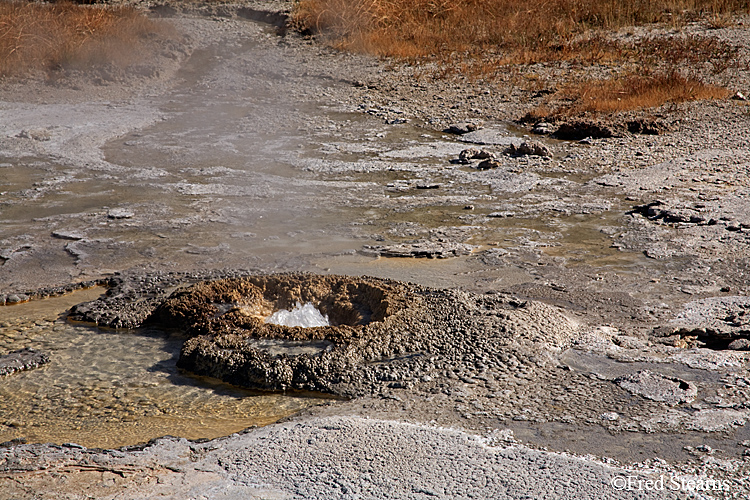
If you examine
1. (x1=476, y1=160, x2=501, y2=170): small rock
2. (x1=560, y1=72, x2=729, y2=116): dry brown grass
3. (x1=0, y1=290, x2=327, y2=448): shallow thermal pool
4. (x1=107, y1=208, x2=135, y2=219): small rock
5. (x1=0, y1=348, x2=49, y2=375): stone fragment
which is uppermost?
(x1=560, y1=72, x2=729, y2=116): dry brown grass

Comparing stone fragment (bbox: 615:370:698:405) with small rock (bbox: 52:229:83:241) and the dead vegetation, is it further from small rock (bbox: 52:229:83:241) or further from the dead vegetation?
the dead vegetation

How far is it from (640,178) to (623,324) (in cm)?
296

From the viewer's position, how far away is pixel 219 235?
508 cm

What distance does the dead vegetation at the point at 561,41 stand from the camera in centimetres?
892

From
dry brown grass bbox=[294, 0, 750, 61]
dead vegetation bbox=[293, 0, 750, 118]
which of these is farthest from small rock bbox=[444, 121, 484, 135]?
dry brown grass bbox=[294, 0, 750, 61]

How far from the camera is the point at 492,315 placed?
12.1ft

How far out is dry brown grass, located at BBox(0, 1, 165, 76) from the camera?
32.0ft

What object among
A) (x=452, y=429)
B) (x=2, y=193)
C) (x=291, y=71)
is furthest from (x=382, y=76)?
(x=452, y=429)

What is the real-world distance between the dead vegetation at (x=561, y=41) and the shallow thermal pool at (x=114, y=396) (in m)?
6.08

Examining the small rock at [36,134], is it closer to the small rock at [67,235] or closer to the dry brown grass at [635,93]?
the small rock at [67,235]

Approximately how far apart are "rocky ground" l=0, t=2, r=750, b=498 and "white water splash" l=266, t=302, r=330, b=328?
1.01 ft

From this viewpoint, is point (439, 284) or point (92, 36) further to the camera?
point (92, 36)

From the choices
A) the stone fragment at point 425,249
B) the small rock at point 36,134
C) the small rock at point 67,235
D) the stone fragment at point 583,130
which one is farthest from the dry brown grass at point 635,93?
the small rock at point 36,134

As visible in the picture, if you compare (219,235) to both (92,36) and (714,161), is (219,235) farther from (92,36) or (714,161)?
(92,36)
